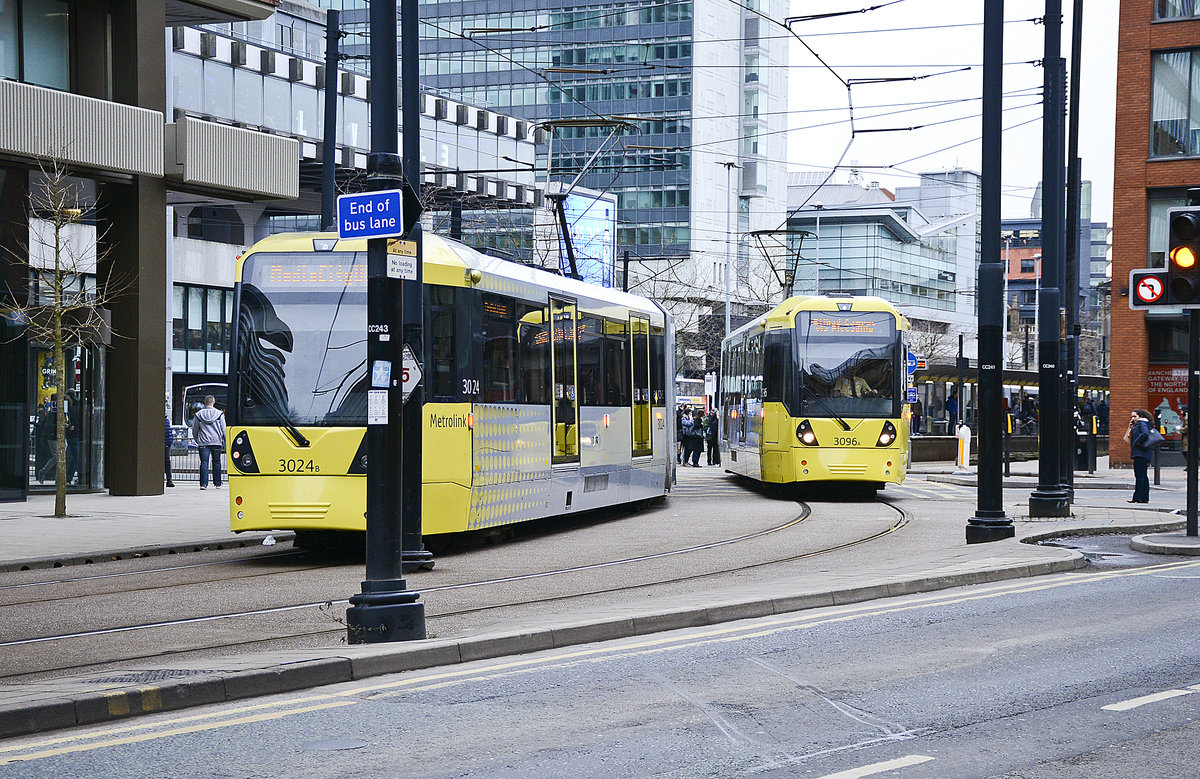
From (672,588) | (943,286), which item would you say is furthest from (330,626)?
(943,286)

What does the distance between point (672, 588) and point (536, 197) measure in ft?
167

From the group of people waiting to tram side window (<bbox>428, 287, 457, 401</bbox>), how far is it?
1108 inches

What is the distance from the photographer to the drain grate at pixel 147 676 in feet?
26.0

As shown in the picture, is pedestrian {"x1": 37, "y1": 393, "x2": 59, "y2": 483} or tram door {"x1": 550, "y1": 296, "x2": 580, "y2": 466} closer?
tram door {"x1": 550, "y1": 296, "x2": 580, "y2": 466}

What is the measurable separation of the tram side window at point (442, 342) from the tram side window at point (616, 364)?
5017 mm

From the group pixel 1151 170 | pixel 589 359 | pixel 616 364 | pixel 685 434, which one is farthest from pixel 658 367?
pixel 1151 170

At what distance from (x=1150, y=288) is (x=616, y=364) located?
754 centimetres

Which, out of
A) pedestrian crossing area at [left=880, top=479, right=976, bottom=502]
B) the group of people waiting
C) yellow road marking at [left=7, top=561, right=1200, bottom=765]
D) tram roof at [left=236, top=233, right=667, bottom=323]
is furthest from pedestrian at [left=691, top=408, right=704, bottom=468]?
yellow road marking at [left=7, top=561, right=1200, bottom=765]

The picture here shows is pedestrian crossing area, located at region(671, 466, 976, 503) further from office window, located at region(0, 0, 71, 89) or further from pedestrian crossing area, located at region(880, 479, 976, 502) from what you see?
office window, located at region(0, 0, 71, 89)

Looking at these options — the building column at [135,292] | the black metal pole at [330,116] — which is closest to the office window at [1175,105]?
the black metal pole at [330,116]

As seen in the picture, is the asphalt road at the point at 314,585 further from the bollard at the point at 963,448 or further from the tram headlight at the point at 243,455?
the bollard at the point at 963,448

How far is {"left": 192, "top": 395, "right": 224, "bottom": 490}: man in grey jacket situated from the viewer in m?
29.1

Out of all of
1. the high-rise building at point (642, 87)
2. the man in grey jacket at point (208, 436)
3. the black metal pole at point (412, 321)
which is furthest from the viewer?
the high-rise building at point (642, 87)

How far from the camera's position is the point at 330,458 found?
49.4 ft
